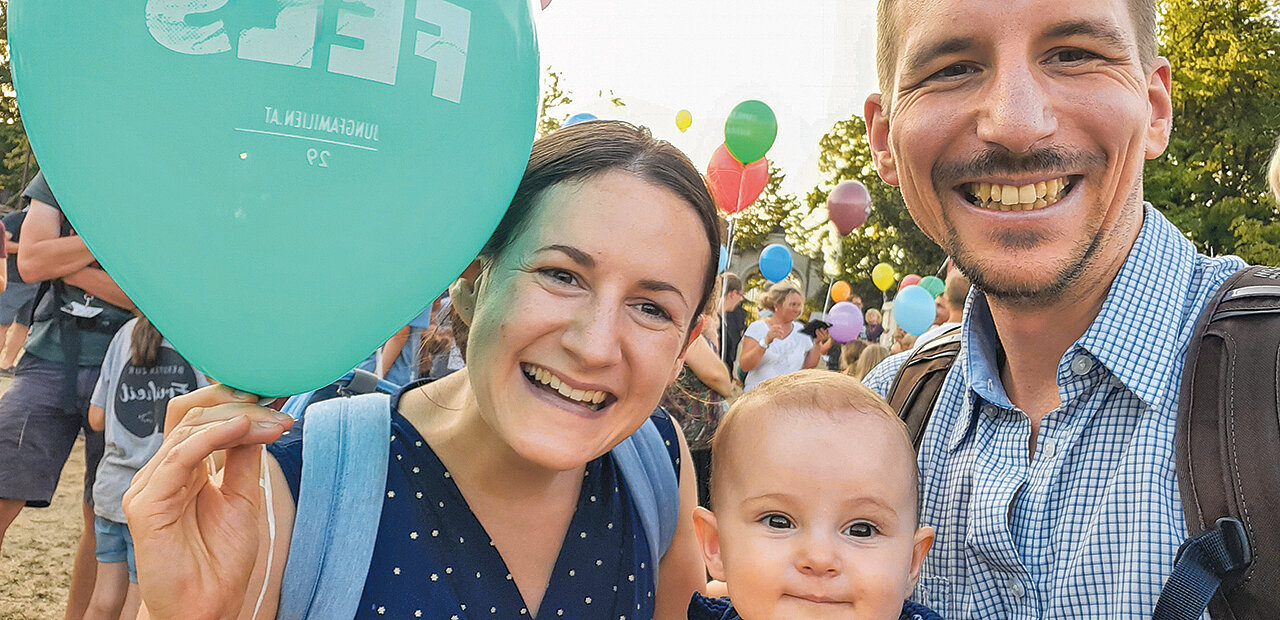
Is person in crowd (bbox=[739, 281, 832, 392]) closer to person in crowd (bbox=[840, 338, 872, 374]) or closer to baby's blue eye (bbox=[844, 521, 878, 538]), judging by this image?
person in crowd (bbox=[840, 338, 872, 374])

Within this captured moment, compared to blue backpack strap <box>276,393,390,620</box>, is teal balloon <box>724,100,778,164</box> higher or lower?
higher

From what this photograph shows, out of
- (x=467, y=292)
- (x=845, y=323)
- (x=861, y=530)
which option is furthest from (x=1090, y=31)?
(x=845, y=323)

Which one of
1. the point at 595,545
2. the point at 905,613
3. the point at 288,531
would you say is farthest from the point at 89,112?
the point at 905,613

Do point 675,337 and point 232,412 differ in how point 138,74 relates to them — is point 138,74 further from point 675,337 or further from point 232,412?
point 675,337

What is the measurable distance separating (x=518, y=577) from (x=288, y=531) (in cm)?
49

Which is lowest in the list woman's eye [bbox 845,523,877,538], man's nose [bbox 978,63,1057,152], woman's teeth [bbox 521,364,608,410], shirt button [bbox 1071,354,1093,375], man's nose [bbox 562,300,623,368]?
woman's eye [bbox 845,523,877,538]

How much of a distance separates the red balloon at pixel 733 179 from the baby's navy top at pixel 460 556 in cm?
823

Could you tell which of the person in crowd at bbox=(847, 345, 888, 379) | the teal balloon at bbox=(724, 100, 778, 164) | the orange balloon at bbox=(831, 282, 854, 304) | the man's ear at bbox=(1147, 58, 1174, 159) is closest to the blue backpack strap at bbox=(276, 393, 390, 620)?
the man's ear at bbox=(1147, 58, 1174, 159)

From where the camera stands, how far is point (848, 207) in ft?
45.2

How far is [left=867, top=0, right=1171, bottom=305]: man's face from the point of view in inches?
73.4

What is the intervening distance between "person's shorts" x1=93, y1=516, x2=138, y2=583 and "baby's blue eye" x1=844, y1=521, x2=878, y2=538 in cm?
358

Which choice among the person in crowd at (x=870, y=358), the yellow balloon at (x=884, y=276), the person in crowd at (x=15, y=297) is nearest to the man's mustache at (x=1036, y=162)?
the person in crowd at (x=15, y=297)

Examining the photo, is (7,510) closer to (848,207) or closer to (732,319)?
(732,319)

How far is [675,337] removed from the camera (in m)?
1.87
